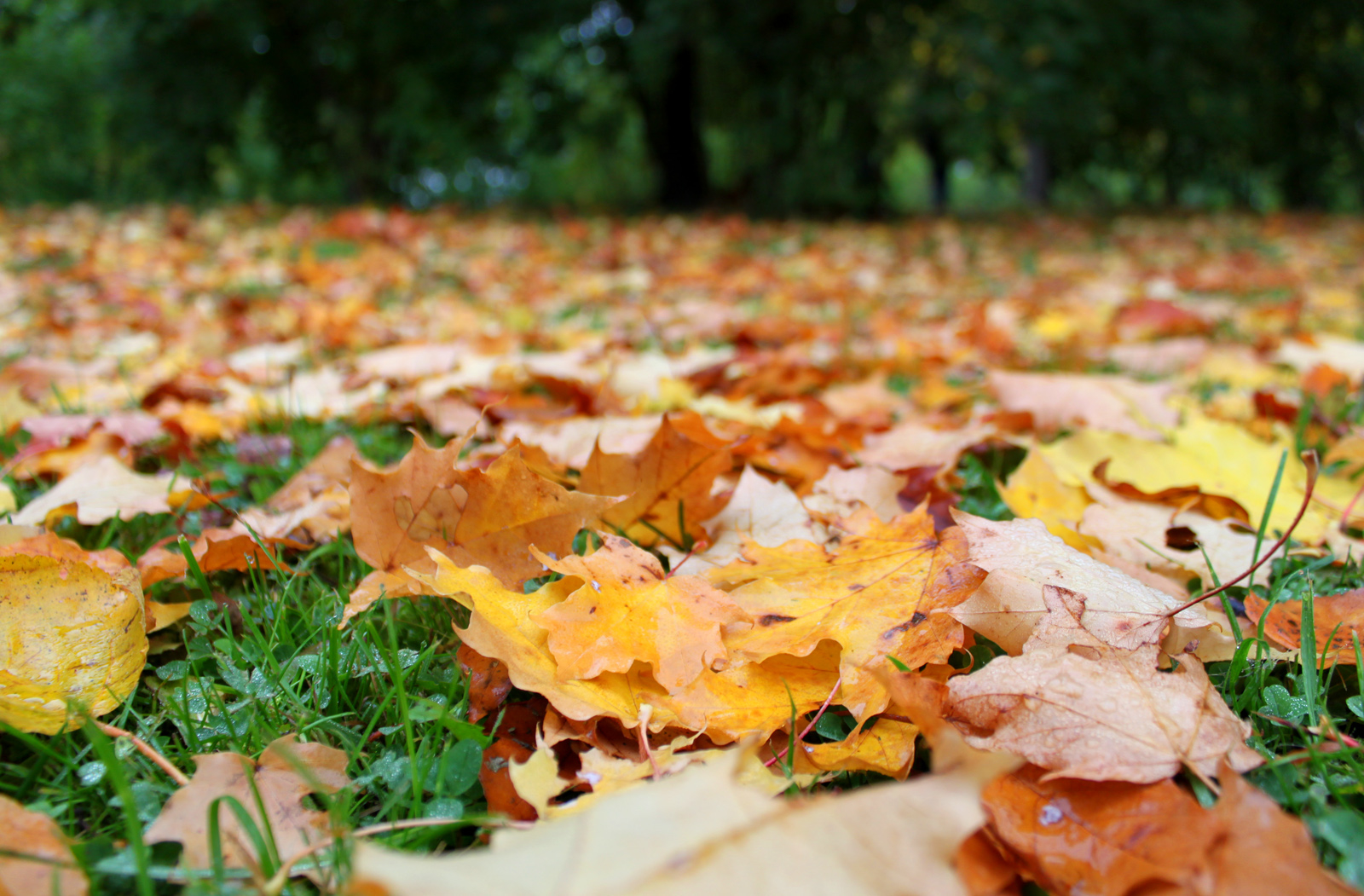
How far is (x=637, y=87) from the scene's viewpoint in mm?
8312

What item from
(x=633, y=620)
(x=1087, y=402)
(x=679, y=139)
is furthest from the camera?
(x=679, y=139)

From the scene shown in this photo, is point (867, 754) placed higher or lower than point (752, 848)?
lower

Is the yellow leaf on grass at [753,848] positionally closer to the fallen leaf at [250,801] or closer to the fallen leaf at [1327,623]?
the fallen leaf at [250,801]

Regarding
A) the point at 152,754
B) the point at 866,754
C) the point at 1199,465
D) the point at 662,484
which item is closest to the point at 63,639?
the point at 152,754

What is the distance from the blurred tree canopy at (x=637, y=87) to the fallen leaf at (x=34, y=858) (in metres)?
6.02

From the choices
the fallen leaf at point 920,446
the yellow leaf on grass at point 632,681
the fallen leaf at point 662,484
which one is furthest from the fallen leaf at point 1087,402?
the yellow leaf on grass at point 632,681

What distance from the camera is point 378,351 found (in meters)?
2.28

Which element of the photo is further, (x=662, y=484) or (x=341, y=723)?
(x=662, y=484)

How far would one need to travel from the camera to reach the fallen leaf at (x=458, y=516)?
2.88 ft

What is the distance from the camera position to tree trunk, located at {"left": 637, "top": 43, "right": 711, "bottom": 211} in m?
9.24

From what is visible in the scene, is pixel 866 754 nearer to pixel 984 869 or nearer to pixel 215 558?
pixel 984 869

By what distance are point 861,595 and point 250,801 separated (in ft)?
1.78

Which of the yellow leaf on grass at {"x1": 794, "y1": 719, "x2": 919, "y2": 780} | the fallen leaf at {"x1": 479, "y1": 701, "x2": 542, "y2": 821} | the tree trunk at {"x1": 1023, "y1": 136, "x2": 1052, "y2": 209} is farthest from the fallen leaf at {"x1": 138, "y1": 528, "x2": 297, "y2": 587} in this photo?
the tree trunk at {"x1": 1023, "y1": 136, "x2": 1052, "y2": 209}

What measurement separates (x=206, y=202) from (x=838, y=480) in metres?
8.78
